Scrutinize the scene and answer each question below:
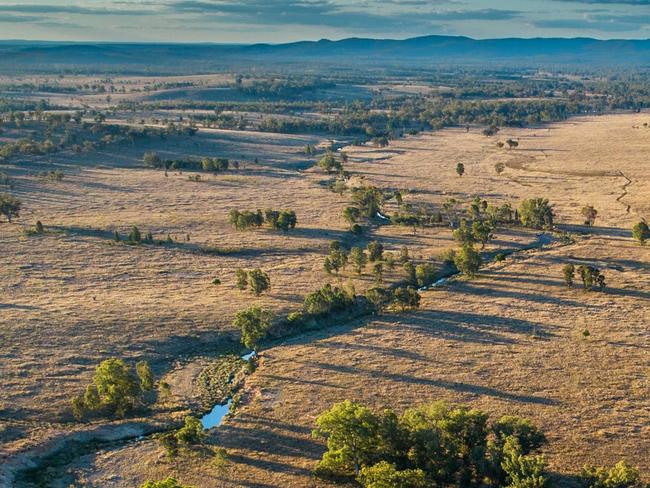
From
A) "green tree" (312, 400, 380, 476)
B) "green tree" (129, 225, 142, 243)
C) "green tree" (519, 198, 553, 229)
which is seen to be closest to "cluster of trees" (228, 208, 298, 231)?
"green tree" (129, 225, 142, 243)

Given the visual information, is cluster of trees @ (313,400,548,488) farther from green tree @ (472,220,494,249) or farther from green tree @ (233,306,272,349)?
green tree @ (472,220,494,249)

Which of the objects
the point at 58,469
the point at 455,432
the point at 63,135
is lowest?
the point at 58,469

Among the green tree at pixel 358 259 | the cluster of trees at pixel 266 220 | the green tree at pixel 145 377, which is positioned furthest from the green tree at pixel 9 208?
the green tree at pixel 145 377

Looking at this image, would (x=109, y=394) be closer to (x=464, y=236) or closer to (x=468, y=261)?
(x=468, y=261)

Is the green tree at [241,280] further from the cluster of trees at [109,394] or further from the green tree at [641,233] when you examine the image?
the green tree at [641,233]

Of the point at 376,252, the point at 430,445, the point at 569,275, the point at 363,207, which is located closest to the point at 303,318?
the point at 376,252

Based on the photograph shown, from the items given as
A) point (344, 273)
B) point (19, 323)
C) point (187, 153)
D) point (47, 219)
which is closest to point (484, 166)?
point (187, 153)

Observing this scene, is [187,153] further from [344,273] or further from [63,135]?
[344,273]
